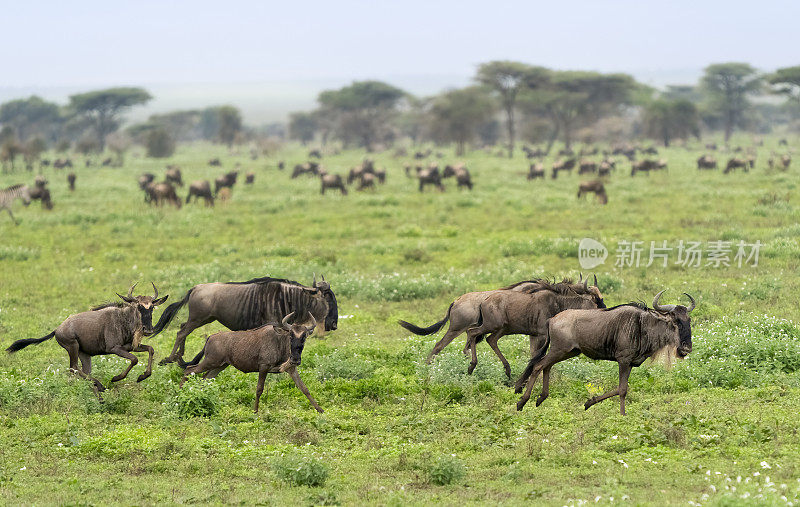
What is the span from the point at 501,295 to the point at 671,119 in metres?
66.7

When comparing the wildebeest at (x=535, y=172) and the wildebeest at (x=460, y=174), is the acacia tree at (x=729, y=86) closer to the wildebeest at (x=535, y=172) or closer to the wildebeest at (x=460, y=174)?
the wildebeest at (x=535, y=172)

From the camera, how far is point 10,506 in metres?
6.86

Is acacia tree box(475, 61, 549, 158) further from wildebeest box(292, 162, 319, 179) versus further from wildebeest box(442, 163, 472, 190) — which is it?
wildebeest box(442, 163, 472, 190)

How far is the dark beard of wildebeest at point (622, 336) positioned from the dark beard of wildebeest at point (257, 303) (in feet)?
10.5

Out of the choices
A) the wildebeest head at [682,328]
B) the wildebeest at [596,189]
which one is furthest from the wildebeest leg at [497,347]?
the wildebeest at [596,189]

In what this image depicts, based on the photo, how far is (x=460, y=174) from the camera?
3591 cm

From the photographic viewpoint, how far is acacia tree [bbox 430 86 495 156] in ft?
217

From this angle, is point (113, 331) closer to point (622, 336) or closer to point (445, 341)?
point (445, 341)

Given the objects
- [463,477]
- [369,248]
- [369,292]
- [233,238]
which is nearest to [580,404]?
[463,477]

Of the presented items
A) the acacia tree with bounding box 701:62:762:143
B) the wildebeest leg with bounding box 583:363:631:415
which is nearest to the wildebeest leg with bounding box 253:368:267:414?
the wildebeest leg with bounding box 583:363:631:415

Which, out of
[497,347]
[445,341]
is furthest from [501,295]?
[445,341]

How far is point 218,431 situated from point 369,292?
7.35m

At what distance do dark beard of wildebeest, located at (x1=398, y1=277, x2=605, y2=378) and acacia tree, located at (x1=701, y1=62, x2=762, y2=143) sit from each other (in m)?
74.5

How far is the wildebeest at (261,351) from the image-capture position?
Result: 31.0 feet
